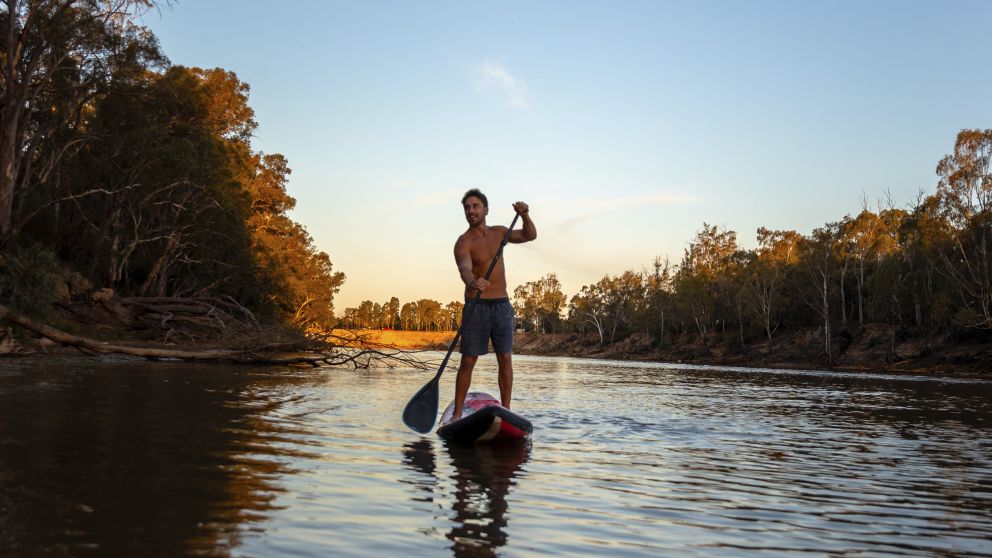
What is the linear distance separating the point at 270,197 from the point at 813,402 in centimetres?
4295

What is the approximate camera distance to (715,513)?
442cm

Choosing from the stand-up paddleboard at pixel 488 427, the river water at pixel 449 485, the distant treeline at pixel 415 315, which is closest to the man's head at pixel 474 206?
the stand-up paddleboard at pixel 488 427

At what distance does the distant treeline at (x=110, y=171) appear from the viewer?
21359 millimetres

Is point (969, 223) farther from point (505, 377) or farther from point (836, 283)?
point (505, 377)

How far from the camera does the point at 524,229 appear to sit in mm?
7922

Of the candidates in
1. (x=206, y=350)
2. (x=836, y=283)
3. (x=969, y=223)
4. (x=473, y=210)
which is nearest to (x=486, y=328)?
(x=473, y=210)

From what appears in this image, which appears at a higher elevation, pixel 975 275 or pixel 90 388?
pixel 975 275

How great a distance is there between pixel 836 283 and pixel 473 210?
63.1 m

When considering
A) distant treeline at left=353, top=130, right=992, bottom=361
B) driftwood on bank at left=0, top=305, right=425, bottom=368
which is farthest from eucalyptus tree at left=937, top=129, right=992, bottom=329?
driftwood on bank at left=0, top=305, right=425, bottom=368

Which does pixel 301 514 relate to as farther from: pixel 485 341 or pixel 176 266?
pixel 176 266

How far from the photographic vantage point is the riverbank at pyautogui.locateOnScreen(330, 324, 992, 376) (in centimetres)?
4422

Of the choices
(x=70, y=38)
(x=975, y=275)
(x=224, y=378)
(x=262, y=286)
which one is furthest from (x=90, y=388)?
(x=975, y=275)

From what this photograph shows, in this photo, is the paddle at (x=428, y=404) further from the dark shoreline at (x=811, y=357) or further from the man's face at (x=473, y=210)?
the dark shoreline at (x=811, y=357)

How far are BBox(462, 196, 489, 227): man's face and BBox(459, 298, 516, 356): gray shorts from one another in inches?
32.2
